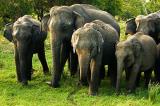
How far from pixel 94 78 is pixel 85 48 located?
0.81 m

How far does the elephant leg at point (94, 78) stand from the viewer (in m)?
9.98

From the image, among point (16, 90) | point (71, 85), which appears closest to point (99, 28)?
point (71, 85)

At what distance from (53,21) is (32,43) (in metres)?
1.06

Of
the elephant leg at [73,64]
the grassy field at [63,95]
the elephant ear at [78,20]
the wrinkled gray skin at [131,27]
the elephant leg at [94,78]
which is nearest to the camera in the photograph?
the grassy field at [63,95]

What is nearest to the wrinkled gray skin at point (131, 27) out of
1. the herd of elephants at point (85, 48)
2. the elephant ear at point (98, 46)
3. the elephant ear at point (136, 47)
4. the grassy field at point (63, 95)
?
the herd of elephants at point (85, 48)

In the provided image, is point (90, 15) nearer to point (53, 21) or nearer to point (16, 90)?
point (53, 21)

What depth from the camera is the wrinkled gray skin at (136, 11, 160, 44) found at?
40.6ft

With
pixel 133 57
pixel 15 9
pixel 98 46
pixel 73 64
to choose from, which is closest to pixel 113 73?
pixel 133 57

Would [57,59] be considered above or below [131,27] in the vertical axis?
below

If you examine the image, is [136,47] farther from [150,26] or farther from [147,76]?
[150,26]

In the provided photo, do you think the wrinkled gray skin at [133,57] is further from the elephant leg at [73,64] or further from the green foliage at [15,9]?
the green foliage at [15,9]

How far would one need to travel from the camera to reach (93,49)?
380 inches

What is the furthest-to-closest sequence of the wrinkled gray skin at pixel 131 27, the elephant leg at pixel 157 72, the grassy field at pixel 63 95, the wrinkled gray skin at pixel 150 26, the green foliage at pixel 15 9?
the green foliage at pixel 15 9, the wrinkled gray skin at pixel 131 27, the wrinkled gray skin at pixel 150 26, the elephant leg at pixel 157 72, the grassy field at pixel 63 95

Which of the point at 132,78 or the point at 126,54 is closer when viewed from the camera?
the point at 126,54
